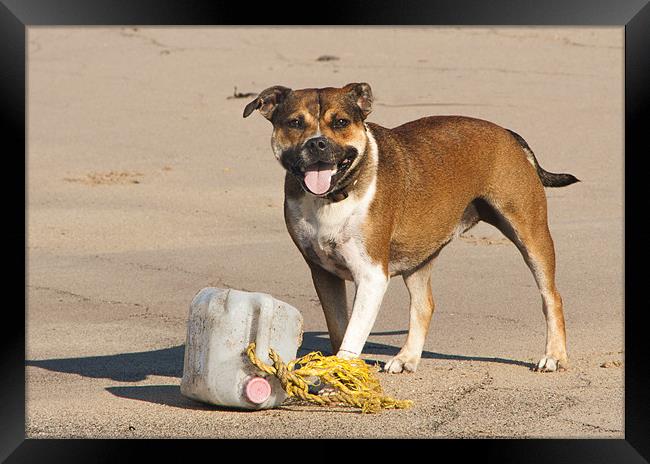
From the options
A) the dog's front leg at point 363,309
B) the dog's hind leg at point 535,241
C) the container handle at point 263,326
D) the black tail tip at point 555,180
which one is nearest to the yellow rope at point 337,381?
the container handle at point 263,326

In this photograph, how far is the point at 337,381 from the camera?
6.85 m

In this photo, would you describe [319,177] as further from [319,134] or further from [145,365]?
[145,365]

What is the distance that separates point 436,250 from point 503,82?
11.7 metres

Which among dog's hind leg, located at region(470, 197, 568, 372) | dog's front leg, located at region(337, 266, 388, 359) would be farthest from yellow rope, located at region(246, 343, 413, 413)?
dog's hind leg, located at region(470, 197, 568, 372)

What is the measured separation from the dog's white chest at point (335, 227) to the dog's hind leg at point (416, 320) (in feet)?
3.28

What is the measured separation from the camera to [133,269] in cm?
1144

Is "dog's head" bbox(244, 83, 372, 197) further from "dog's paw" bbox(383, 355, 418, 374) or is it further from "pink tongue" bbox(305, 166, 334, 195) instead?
"dog's paw" bbox(383, 355, 418, 374)

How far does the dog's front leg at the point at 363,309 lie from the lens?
7.14 m

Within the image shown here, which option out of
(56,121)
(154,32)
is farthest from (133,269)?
(154,32)

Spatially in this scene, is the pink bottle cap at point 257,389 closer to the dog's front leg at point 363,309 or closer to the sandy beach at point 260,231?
the sandy beach at point 260,231

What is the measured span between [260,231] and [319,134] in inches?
236

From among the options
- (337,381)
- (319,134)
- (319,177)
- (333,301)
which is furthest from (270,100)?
(337,381)

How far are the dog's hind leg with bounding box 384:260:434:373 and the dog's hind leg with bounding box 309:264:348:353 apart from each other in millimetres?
566

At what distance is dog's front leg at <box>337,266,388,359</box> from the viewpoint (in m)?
7.14
